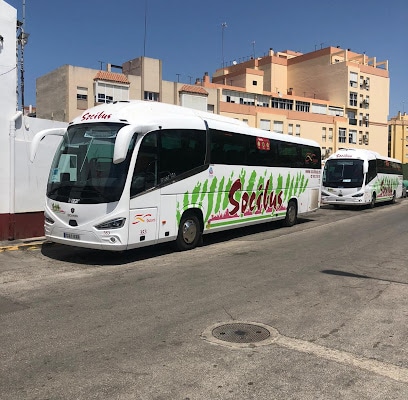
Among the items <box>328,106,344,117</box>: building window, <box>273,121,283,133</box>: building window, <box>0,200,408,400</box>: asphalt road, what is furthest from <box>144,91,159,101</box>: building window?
<box>0,200,408,400</box>: asphalt road

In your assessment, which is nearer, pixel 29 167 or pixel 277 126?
pixel 29 167

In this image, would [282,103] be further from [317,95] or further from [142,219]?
[142,219]

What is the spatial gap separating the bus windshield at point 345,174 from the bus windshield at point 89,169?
57.7 feet

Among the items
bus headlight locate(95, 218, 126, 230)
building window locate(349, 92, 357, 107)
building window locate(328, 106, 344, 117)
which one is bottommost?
bus headlight locate(95, 218, 126, 230)

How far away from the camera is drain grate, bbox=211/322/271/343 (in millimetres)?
4935

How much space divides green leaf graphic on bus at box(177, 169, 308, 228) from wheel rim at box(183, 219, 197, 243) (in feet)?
1.41

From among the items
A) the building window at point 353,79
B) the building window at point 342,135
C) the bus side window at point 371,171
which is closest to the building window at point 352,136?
the building window at point 342,135

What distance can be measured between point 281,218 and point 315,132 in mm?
57392

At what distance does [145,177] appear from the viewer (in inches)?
364

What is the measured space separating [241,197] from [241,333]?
309 inches

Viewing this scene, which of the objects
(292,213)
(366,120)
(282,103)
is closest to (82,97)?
(282,103)

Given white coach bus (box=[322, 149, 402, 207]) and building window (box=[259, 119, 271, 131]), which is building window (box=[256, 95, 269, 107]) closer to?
building window (box=[259, 119, 271, 131])

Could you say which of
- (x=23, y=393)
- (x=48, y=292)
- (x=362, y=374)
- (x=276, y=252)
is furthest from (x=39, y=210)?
(x=362, y=374)

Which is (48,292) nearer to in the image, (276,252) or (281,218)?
(276,252)
